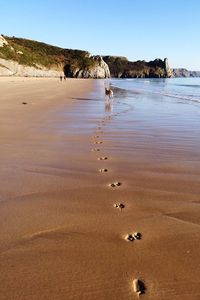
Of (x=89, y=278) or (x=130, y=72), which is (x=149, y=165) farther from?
(x=130, y=72)

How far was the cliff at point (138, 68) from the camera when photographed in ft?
568

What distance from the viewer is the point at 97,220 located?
3.38 meters

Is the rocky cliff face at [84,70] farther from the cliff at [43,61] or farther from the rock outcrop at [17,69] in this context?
the rock outcrop at [17,69]

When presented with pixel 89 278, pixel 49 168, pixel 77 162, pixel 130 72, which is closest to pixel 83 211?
pixel 89 278

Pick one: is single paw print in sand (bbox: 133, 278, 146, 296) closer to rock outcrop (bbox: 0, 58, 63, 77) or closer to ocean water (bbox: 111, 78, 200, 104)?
ocean water (bbox: 111, 78, 200, 104)

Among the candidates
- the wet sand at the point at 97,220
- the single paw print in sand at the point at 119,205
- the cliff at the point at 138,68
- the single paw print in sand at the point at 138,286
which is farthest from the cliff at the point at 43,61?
the single paw print in sand at the point at 138,286

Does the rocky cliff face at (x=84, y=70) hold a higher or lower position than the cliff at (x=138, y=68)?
higher

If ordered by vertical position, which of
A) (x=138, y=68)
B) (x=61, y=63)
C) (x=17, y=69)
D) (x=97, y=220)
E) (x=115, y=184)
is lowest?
(x=138, y=68)

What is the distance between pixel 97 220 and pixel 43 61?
94387 mm

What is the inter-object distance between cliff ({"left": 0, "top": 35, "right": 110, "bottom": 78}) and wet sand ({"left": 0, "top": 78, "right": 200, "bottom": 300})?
61257 millimetres

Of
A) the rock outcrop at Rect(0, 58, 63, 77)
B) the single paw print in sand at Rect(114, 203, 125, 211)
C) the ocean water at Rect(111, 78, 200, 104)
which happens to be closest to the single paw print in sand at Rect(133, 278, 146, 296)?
the single paw print in sand at Rect(114, 203, 125, 211)

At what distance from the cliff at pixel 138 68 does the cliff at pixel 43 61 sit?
36.9 meters

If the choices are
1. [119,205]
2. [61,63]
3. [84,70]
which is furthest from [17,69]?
[119,205]

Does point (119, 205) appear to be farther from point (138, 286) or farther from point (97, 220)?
point (138, 286)
